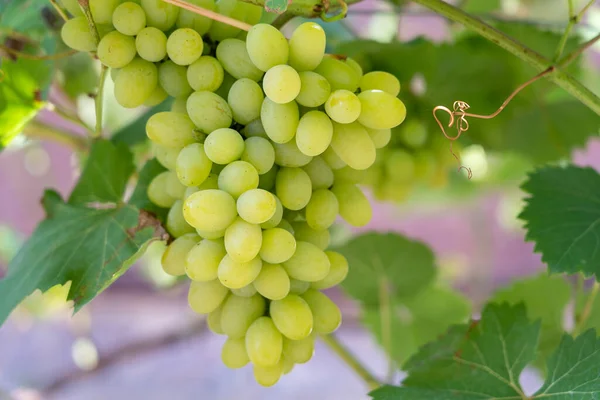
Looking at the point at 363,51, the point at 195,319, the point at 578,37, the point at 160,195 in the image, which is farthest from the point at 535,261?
the point at 160,195

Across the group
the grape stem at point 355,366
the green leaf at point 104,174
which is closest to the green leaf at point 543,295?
the grape stem at point 355,366

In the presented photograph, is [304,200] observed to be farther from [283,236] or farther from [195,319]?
[195,319]

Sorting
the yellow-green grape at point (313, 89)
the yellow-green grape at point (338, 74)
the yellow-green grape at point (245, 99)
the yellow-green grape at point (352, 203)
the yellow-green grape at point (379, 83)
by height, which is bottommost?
the yellow-green grape at point (352, 203)

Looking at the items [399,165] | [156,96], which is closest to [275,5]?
[156,96]

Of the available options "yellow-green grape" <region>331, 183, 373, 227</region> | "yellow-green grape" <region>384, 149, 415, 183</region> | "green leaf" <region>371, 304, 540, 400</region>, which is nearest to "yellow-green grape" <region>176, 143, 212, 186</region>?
"yellow-green grape" <region>331, 183, 373, 227</region>

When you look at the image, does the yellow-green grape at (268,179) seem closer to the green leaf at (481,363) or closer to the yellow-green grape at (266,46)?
the yellow-green grape at (266,46)

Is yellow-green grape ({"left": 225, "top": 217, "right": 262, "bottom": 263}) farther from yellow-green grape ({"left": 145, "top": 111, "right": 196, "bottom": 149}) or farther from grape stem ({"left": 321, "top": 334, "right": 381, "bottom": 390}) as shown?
grape stem ({"left": 321, "top": 334, "right": 381, "bottom": 390})

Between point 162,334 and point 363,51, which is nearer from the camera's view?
point 363,51
